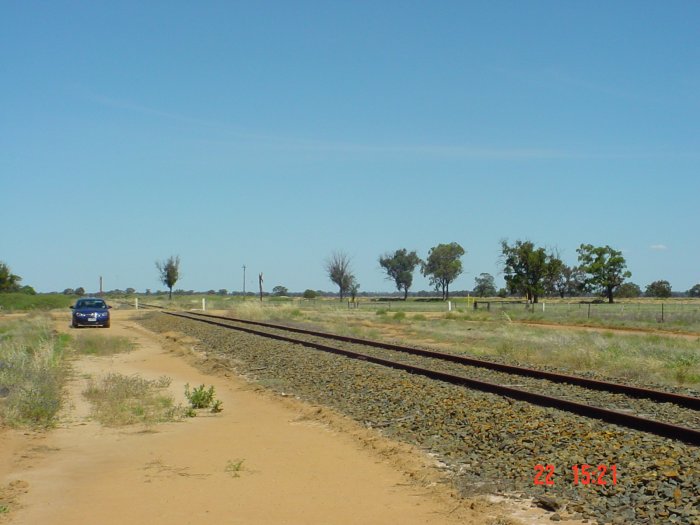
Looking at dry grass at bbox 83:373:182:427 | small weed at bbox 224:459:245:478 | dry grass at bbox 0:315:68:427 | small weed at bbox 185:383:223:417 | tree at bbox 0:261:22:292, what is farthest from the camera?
tree at bbox 0:261:22:292

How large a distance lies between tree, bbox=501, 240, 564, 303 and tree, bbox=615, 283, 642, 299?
7194 cm

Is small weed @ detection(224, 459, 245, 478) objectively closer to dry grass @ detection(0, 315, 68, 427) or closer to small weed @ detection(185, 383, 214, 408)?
dry grass @ detection(0, 315, 68, 427)

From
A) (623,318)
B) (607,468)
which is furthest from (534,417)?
(623,318)

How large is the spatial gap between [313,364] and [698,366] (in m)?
10.1

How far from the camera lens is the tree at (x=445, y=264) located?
14125 centimetres

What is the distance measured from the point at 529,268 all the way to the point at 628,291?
271ft

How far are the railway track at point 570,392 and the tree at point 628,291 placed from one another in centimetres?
11388

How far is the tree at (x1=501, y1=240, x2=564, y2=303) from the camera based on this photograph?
2291 inches

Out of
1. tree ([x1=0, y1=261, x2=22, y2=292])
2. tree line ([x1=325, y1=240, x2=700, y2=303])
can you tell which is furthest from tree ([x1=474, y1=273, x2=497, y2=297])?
tree ([x1=0, y1=261, x2=22, y2=292])

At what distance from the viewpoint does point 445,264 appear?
5566 inches
